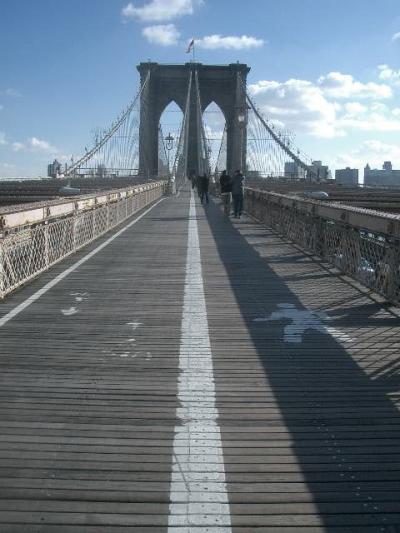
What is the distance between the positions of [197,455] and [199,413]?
687 mm

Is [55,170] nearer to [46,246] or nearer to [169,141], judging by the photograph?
[169,141]

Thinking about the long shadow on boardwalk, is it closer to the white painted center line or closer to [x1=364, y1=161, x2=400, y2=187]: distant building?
the white painted center line

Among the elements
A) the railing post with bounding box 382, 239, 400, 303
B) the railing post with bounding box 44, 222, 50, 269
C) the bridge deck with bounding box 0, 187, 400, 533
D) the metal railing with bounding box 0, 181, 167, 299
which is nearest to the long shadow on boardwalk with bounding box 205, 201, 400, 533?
the bridge deck with bounding box 0, 187, 400, 533

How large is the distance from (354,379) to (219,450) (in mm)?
1787

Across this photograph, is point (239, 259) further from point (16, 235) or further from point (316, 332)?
point (316, 332)

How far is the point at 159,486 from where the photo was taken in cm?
364

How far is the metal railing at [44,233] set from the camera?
9.54 m

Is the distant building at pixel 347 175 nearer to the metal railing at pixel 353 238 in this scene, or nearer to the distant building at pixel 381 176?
the distant building at pixel 381 176

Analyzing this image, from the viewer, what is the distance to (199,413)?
15.5ft

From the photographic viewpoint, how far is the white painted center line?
11.0 feet

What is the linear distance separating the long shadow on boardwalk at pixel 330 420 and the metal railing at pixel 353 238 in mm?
760

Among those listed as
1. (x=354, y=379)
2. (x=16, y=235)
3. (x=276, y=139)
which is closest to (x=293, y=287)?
(x=16, y=235)

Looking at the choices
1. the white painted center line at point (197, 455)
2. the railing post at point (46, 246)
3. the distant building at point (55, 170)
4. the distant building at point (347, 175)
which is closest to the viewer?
the white painted center line at point (197, 455)

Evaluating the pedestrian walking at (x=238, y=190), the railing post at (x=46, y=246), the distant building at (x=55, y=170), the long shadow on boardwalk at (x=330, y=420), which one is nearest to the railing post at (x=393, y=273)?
the long shadow on boardwalk at (x=330, y=420)
